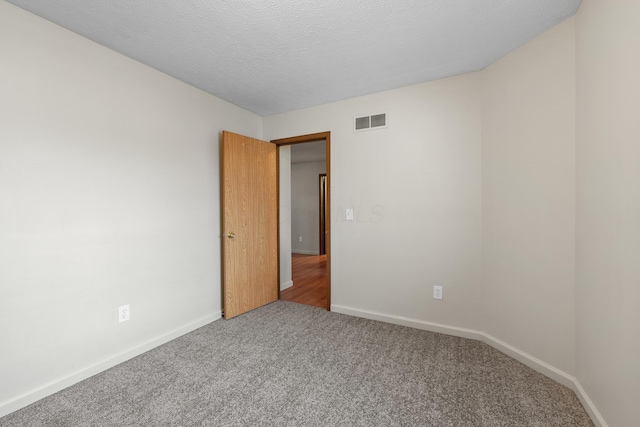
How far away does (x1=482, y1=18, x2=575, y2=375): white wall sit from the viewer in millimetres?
1754

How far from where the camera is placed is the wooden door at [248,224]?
2852mm

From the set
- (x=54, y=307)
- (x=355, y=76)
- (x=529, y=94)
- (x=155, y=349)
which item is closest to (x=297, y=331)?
(x=155, y=349)

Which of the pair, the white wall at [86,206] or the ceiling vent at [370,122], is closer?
the white wall at [86,206]

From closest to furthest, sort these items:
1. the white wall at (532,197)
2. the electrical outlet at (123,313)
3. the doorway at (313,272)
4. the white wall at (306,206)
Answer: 1. the white wall at (532,197)
2. the electrical outlet at (123,313)
3. the doorway at (313,272)
4. the white wall at (306,206)

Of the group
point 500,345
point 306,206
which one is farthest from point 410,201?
point 306,206

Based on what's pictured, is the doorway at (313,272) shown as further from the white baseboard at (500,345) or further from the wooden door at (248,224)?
the white baseboard at (500,345)

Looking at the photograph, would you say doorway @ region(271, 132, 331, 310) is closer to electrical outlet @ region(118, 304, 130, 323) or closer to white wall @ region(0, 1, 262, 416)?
white wall @ region(0, 1, 262, 416)

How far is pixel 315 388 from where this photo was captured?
1738mm

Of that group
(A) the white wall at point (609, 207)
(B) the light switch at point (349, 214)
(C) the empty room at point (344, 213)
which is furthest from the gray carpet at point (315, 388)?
(B) the light switch at point (349, 214)

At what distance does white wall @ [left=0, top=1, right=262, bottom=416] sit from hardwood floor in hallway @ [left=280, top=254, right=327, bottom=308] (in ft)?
4.21

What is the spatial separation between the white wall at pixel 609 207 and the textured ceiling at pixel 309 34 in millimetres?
439

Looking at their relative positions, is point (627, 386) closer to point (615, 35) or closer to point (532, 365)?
point (532, 365)

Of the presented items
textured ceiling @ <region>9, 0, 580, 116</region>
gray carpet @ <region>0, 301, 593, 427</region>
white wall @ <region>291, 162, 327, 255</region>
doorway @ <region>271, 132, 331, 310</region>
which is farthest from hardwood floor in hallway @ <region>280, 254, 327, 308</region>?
textured ceiling @ <region>9, 0, 580, 116</region>

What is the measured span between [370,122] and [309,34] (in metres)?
1.19
